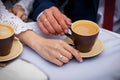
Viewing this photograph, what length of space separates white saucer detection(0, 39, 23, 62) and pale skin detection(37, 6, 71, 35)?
0.09 m

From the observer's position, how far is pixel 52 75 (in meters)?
0.70

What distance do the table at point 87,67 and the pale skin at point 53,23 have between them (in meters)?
0.09

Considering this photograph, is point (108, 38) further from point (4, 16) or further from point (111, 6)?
point (4, 16)

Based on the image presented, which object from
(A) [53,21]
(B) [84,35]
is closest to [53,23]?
(A) [53,21]

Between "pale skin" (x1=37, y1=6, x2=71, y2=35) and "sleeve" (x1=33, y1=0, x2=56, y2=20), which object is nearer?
"pale skin" (x1=37, y1=6, x2=71, y2=35)

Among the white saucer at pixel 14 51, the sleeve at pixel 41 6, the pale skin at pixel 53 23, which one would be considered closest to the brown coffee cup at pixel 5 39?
the white saucer at pixel 14 51

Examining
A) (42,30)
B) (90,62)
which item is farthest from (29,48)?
(90,62)

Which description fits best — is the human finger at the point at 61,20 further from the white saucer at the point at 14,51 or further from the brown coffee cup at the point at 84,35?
the white saucer at the point at 14,51

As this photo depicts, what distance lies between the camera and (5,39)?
726 millimetres

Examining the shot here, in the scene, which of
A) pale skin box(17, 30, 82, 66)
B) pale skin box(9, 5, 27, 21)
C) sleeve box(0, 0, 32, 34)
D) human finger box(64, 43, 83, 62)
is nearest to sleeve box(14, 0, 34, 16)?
pale skin box(9, 5, 27, 21)

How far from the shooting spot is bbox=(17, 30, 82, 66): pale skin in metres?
0.74

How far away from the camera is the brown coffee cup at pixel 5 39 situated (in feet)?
2.40

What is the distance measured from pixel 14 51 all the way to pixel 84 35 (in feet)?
0.69

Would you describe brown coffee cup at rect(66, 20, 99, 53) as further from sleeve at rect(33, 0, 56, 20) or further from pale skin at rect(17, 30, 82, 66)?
sleeve at rect(33, 0, 56, 20)
